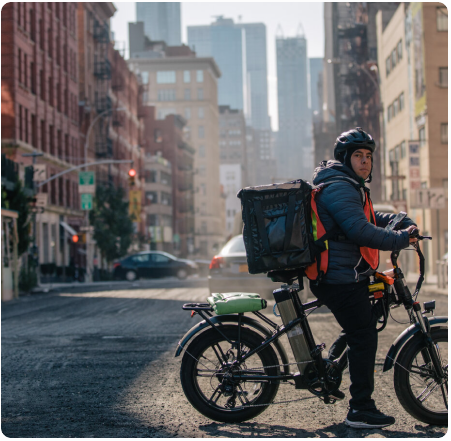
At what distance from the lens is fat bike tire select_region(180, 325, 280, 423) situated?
5258 millimetres

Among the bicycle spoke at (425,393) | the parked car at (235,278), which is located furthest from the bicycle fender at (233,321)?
the parked car at (235,278)

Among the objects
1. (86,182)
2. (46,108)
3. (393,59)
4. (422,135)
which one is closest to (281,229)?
(422,135)

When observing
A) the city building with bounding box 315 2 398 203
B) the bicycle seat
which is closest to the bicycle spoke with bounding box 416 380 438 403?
the bicycle seat

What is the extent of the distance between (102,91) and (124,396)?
6226 cm

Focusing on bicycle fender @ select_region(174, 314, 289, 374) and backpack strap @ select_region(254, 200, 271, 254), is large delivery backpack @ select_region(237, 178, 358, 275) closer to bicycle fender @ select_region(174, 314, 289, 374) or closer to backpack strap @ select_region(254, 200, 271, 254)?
backpack strap @ select_region(254, 200, 271, 254)

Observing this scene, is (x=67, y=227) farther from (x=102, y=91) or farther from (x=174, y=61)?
(x=174, y=61)

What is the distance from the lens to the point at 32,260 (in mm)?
31125

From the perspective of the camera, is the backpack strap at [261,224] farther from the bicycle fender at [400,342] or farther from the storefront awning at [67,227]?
the storefront awning at [67,227]

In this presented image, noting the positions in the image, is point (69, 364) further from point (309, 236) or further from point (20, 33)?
point (20, 33)

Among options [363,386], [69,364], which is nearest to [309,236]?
[363,386]

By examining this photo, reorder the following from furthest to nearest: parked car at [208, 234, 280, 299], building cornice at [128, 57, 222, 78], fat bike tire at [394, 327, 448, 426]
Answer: building cornice at [128, 57, 222, 78] < parked car at [208, 234, 280, 299] < fat bike tire at [394, 327, 448, 426]

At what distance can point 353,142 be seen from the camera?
16.7 ft

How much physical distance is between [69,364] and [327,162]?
4518 millimetres

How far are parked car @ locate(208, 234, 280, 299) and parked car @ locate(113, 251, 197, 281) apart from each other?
27171 millimetres
